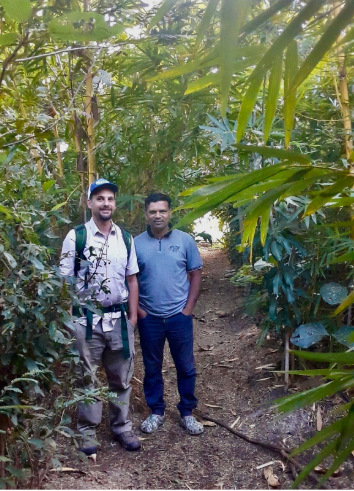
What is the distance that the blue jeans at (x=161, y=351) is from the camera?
2.11 m

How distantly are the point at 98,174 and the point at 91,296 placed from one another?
1.07m

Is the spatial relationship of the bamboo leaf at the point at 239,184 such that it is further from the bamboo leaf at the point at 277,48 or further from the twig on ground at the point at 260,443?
the twig on ground at the point at 260,443

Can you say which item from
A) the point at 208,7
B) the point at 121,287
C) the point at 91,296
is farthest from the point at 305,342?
the point at 208,7

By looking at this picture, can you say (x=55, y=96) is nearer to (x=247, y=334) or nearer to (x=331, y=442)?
(x=331, y=442)

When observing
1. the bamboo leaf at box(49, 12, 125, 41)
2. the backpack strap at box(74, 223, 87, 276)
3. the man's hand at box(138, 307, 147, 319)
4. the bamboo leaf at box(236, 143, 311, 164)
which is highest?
the bamboo leaf at box(49, 12, 125, 41)

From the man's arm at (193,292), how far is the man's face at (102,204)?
1.77 ft

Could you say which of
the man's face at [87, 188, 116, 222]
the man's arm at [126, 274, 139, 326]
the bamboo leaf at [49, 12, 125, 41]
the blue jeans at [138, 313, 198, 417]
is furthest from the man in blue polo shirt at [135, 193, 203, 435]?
the bamboo leaf at [49, 12, 125, 41]

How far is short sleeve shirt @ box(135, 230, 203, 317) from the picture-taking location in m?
2.07

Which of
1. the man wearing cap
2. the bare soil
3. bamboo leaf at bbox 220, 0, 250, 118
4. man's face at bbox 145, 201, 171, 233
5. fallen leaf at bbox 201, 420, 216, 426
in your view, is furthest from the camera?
fallen leaf at bbox 201, 420, 216, 426

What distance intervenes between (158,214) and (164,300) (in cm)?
39

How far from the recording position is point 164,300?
2.08 meters

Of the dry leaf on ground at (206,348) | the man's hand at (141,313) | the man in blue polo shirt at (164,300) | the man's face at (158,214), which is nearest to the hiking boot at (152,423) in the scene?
the man in blue polo shirt at (164,300)

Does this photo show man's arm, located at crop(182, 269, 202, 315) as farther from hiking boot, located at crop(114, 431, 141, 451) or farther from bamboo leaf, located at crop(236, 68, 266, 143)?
bamboo leaf, located at crop(236, 68, 266, 143)

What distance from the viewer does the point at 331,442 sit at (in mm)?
613
